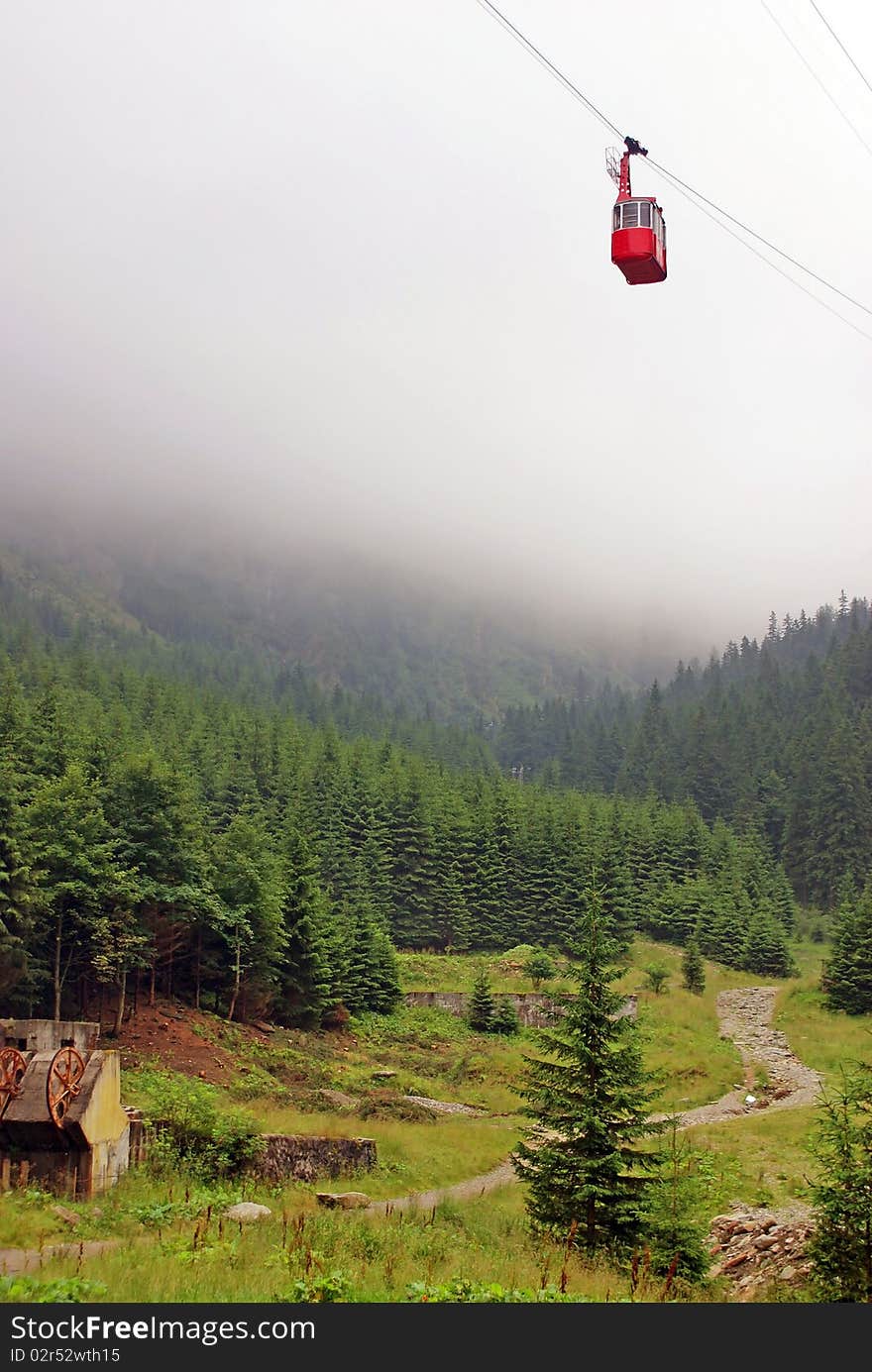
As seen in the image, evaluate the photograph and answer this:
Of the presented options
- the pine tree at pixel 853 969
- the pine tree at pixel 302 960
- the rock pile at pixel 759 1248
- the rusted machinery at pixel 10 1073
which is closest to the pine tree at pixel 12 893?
the pine tree at pixel 302 960

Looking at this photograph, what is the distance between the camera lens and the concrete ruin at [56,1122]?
18.6 meters

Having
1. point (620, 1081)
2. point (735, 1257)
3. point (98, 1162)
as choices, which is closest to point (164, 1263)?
point (98, 1162)

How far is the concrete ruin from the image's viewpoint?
18.6 metres

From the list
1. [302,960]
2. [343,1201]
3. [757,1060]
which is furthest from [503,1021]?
[343,1201]

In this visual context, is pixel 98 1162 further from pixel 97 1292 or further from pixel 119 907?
pixel 119 907

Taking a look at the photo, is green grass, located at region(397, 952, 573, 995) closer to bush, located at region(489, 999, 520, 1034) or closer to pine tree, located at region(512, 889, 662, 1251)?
bush, located at region(489, 999, 520, 1034)

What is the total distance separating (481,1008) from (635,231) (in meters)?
44.4

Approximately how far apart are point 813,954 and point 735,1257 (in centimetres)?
7307

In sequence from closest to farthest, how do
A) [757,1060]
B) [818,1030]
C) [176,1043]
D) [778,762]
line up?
[176,1043] < [757,1060] < [818,1030] < [778,762]

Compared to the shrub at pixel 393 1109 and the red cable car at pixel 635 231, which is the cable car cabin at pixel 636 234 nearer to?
the red cable car at pixel 635 231

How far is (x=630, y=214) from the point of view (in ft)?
72.4

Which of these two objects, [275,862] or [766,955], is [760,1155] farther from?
[766,955]

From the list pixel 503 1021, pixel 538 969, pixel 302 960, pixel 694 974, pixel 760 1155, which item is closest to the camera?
pixel 760 1155
